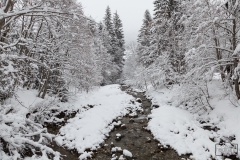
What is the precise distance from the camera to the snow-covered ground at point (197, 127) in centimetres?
744

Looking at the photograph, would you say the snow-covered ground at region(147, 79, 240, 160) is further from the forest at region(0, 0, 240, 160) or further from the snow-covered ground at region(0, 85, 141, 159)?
the snow-covered ground at region(0, 85, 141, 159)

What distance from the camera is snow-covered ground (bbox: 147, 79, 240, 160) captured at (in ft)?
24.4

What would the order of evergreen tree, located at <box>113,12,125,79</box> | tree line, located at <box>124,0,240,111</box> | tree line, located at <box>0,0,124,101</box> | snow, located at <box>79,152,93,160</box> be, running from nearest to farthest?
snow, located at <box>79,152,93,160</box>, tree line, located at <box>124,0,240,111</box>, tree line, located at <box>0,0,124,101</box>, evergreen tree, located at <box>113,12,125,79</box>

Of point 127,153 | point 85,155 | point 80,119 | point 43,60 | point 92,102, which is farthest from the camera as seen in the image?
point 92,102

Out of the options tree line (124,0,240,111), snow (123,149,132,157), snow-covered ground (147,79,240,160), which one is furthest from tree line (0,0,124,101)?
snow-covered ground (147,79,240,160)

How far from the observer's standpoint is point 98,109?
1270 cm

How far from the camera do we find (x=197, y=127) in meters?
8.93

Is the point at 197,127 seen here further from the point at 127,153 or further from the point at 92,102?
the point at 92,102

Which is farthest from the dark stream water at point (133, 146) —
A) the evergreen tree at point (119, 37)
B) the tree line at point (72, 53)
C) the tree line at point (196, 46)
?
the evergreen tree at point (119, 37)

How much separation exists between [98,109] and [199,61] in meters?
7.80

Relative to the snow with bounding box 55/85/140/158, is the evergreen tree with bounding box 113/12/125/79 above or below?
above

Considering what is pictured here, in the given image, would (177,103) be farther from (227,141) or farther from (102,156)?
(102,156)

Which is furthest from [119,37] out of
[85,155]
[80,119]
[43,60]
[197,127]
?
[85,155]

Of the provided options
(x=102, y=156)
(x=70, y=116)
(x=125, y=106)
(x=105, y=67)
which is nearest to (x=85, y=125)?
(x=70, y=116)
